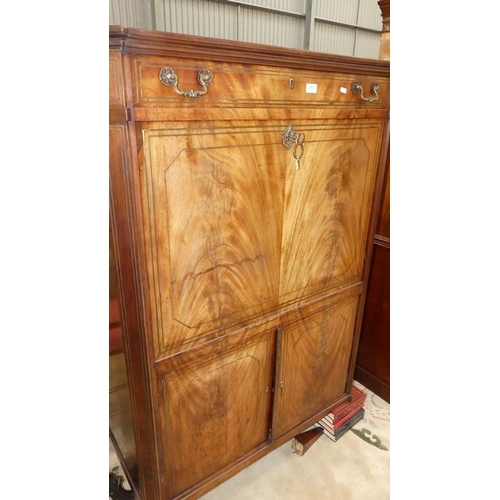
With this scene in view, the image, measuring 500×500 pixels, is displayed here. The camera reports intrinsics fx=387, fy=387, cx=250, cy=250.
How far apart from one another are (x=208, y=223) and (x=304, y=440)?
4.14ft

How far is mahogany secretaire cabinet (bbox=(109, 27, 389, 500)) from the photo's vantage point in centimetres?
94

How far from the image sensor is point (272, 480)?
1704 millimetres

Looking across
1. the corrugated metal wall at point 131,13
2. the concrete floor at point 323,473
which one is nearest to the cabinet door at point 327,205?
the concrete floor at point 323,473

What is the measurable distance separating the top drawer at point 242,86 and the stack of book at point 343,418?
142 cm

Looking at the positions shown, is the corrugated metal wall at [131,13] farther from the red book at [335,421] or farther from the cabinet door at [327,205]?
the red book at [335,421]

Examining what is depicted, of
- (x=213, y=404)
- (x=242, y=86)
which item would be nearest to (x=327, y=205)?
(x=242, y=86)

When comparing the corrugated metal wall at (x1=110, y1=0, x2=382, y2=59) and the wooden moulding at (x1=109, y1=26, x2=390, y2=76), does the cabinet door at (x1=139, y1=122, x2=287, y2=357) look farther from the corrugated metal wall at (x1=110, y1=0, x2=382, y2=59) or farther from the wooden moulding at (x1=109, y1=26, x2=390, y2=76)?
the corrugated metal wall at (x1=110, y1=0, x2=382, y2=59)

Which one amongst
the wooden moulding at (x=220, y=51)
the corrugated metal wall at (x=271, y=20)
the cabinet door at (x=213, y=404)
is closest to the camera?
the wooden moulding at (x=220, y=51)

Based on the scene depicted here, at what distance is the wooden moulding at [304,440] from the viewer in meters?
1.81

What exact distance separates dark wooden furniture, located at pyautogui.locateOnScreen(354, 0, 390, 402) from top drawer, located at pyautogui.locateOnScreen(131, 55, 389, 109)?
70 cm

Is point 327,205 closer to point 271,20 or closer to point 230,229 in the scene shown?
point 230,229

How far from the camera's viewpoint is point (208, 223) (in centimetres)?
112

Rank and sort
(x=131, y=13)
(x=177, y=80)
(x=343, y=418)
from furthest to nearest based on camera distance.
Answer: (x=131, y=13)
(x=343, y=418)
(x=177, y=80)
